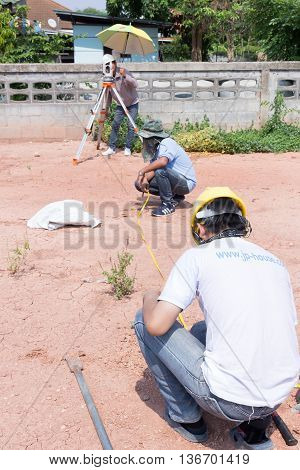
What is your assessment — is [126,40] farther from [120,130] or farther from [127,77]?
[120,130]

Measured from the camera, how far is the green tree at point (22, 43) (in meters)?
11.4

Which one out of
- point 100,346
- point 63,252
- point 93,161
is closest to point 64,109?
point 93,161

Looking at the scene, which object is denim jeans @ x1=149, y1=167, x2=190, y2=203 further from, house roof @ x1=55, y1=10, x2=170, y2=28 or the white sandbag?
house roof @ x1=55, y1=10, x2=170, y2=28

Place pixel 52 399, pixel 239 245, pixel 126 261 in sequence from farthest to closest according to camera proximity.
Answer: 1. pixel 126 261
2. pixel 52 399
3. pixel 239 245

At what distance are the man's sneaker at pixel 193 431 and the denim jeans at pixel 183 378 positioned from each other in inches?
2.1

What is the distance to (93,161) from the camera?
8.12 m

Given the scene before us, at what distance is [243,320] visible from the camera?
2025 millimetres

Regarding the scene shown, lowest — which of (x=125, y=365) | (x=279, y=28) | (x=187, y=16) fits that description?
(x=125, y=365)

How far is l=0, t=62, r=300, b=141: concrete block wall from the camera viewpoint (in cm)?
930

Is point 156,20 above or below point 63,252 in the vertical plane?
above

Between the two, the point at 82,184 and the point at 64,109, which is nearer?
the point at 82,184

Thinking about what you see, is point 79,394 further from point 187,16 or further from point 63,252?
point 187,16

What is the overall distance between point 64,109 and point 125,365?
7344 mm

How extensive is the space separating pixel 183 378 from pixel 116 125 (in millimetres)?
6646
